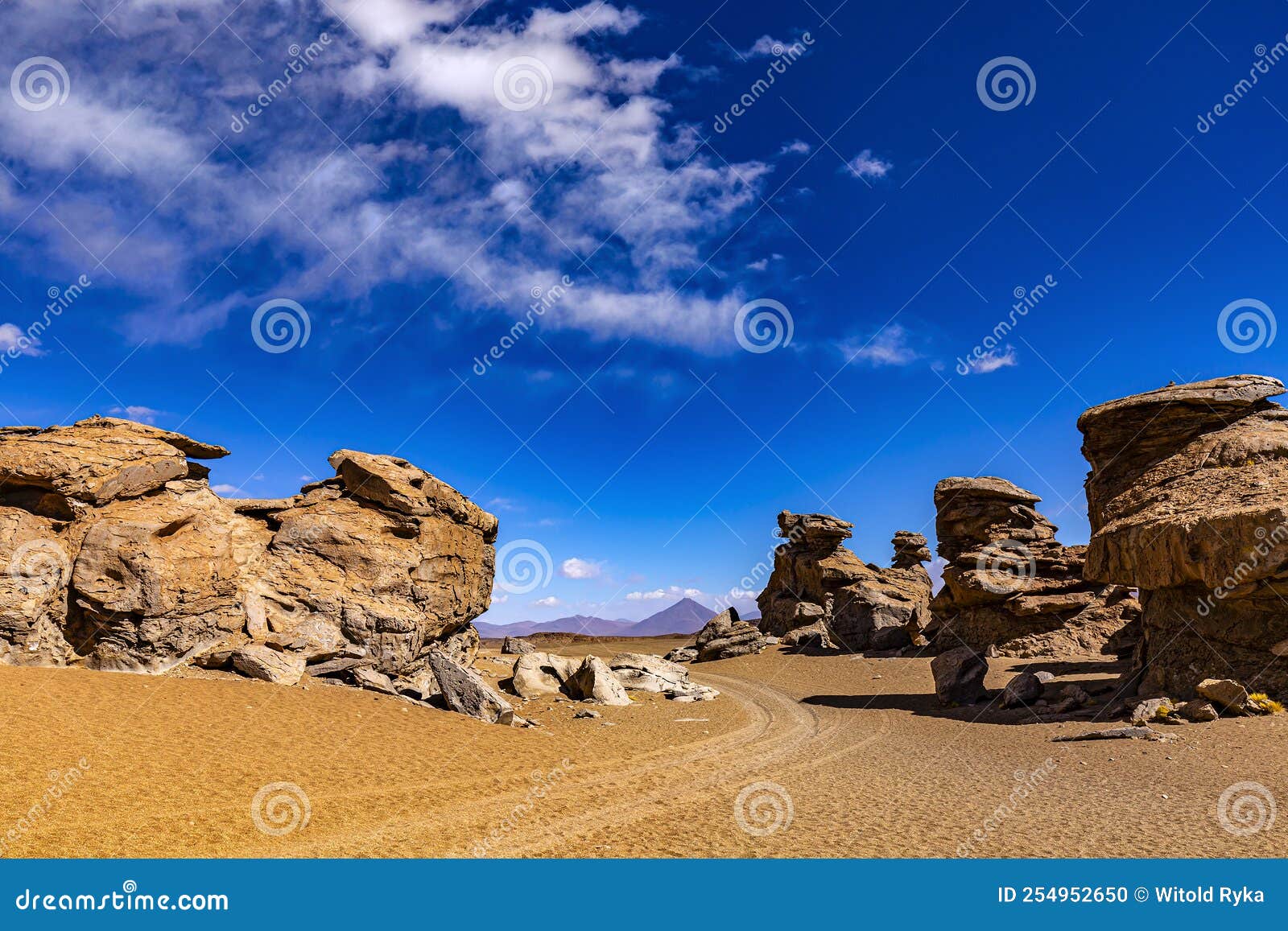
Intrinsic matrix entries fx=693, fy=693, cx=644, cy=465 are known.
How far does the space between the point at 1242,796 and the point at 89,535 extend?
1036 inches

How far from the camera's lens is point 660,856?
8.83 metres

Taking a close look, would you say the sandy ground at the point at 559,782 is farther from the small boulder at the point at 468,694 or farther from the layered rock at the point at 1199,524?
the layered rock at the point at 1199,524

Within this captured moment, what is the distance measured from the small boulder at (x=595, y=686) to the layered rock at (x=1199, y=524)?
1659 cm

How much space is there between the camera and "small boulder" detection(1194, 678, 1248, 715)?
1606 cm

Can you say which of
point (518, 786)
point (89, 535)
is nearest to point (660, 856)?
point (518, 786)

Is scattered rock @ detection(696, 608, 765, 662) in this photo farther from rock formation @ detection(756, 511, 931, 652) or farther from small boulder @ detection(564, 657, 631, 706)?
small boulder @ detection(564, 657, 631, 706)

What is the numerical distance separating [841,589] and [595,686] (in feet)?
91.4

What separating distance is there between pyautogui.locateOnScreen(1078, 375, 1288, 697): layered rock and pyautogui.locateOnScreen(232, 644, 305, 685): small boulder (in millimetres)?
23859

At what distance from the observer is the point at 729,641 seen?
1825 inches

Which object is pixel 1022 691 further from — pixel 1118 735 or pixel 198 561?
pixel 198 561

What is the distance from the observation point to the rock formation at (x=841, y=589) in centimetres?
4541

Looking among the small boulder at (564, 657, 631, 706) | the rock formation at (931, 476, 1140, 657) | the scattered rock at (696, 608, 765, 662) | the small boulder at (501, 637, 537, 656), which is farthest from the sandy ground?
the small boulder at (501, 637, 537, 656)

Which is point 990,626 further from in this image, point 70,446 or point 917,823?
point 70,446

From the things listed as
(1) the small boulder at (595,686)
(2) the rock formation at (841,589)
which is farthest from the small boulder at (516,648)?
(1) the small boulder at (595,686)
